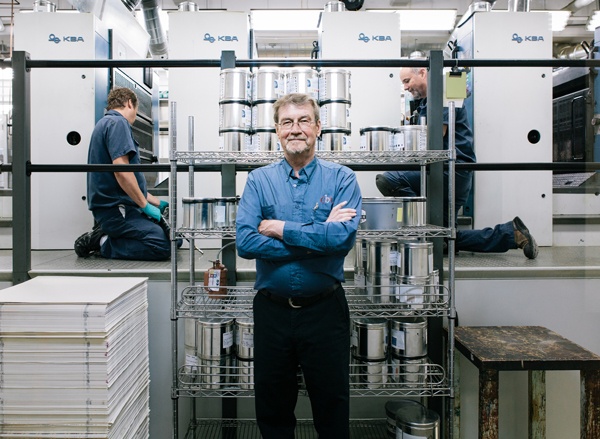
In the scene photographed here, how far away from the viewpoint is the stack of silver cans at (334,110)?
1997mm

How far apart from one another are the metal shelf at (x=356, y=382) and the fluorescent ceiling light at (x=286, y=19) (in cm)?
441

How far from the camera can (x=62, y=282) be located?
6.68ft

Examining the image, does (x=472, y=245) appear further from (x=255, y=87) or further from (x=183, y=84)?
(x=183, y=84)

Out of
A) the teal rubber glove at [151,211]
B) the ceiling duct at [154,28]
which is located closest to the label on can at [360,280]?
the teal rubber glove at [151,211]

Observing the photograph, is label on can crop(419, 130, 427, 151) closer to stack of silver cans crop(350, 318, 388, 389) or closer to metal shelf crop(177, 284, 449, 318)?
metal shelf crop(177, 284, 449, 318)

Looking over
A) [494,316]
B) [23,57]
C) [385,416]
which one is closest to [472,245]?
[494,316]

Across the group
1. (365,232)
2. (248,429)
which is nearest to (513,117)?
(365,232)

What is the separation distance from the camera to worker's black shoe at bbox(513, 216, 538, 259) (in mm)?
2641

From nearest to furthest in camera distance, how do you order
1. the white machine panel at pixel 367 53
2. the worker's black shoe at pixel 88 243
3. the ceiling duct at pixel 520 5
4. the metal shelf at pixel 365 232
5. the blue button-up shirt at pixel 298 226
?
1. the blue button-up shirt at pixel 298 226
2. the metal shelf at pixel 365 232
3. the worker's black shoe at pixel 88 243
4. the white machine panel at pixel 367 53
5. the ceiling duct at pixel 520 5

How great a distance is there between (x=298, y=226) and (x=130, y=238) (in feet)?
4.89

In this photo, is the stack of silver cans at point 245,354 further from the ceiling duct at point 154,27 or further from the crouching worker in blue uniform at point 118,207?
the ceiling duct at point 154,27

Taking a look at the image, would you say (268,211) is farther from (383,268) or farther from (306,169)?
(383,268)

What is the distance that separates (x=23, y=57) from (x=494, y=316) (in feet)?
9.05

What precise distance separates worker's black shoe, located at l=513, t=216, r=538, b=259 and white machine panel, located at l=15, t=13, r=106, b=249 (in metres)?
2.97
